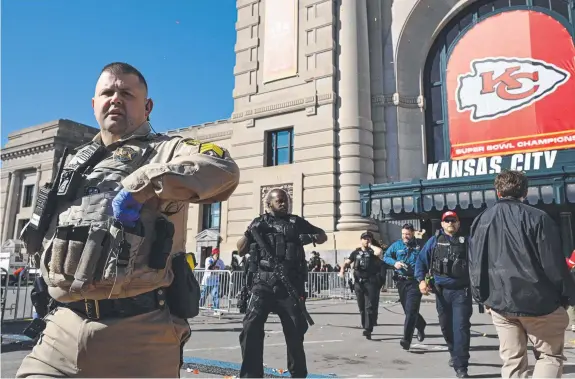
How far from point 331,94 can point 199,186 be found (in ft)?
65.4

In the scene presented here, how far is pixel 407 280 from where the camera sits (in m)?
7.49

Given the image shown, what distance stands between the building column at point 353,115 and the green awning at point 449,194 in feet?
2.30

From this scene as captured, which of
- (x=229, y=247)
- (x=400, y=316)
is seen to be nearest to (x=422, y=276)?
(x=400, y=316)

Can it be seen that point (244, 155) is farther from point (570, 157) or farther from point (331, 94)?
point (570, 157)

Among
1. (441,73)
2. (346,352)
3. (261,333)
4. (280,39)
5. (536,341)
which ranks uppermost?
(280,39)

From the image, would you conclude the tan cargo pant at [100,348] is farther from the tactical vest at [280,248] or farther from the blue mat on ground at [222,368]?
the blue mat on ground at [222,368]

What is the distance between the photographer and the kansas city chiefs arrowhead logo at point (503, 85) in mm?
18703

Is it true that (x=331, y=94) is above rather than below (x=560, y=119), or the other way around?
above

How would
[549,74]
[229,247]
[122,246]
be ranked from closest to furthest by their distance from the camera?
1. [122,246]
2. [549,74]
3. [229,247]

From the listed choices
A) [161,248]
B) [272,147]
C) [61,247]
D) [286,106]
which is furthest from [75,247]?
[272,147]

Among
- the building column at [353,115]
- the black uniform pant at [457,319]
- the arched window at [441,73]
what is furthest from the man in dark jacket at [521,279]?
the arched window at [441,73]

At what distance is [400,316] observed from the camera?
38.0ft

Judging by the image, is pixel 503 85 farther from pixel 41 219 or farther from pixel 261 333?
pixel 41 219

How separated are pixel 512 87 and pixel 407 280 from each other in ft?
49.7
